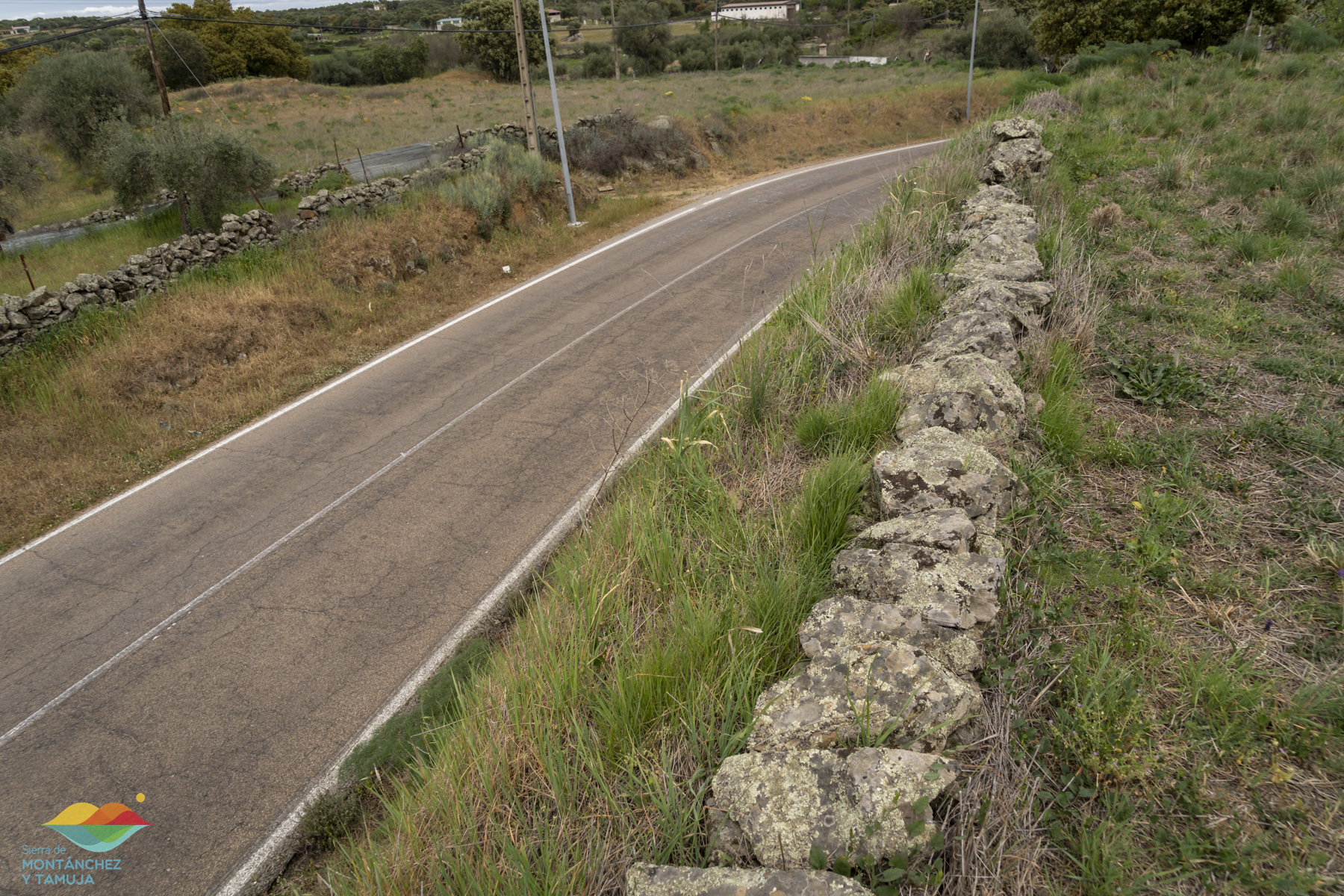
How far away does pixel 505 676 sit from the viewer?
13.5ft

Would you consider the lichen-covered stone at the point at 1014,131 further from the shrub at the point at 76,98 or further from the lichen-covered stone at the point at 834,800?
the shrub at the point at 76,98

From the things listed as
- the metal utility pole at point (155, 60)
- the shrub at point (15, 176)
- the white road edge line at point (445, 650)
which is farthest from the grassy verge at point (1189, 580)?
the shrub at point (15, 176)

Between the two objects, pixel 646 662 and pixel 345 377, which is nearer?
pixel 646 662

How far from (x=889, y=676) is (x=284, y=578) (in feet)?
19.5

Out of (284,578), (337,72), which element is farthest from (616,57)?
(284,578)

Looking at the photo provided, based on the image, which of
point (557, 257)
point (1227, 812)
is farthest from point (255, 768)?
point (557, 257)

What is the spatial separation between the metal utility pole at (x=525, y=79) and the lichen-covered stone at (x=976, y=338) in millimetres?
14606

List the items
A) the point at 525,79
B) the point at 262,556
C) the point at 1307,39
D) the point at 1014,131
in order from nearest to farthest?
1. the point at 262,556
2. the point at 1014,131
3. the point at 525,79
4. the point at 1307,39

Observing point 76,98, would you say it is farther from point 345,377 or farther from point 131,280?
point 345,377

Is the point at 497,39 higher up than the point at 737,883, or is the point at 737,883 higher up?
the point at 497,39

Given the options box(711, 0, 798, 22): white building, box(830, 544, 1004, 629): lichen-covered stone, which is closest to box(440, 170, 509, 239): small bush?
box(830, 544, 1004, 629): lichen-covered stone

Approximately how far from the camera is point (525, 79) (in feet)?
60.7

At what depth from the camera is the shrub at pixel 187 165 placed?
596 inches

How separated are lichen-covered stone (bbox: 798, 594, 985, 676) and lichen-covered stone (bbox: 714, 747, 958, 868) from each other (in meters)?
0.63
